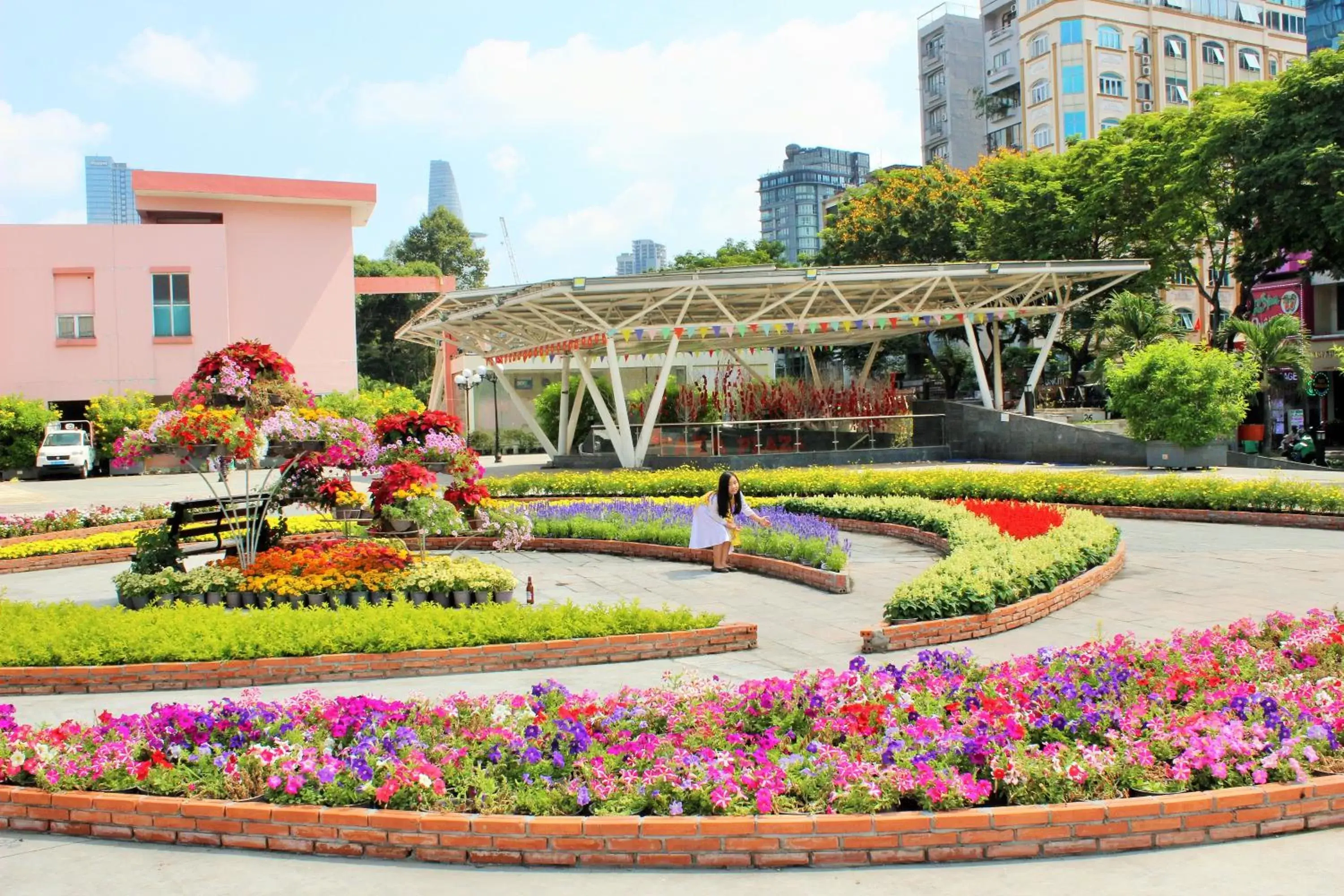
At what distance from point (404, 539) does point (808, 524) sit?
5.33 meters

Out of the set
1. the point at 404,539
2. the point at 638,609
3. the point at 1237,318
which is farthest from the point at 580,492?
the point at 1237,318

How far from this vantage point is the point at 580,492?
68.0 feet

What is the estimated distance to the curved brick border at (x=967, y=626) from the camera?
8523mm

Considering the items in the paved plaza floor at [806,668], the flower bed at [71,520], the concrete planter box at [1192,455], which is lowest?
the paved plaza floor at [806,668]

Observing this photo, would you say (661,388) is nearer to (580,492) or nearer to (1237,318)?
(580,492)

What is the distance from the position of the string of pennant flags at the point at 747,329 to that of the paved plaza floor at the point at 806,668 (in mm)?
11566

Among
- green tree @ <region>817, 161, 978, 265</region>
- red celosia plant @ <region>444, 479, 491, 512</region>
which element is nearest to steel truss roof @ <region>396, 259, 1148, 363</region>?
green tree @ <region>817, 161, 978, 265</region>

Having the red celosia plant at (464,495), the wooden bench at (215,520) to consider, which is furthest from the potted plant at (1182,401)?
the wooden bench at (215,520)

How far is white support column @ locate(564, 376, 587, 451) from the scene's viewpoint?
32.6 metres

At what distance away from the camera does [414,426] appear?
13008 millimetres

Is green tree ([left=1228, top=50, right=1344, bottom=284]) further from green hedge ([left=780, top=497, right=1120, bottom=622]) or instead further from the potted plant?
green hedge ([left=780, top=497, right=1120, bottom=622])

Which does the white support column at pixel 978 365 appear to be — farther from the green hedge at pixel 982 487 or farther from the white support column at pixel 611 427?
the white support column at pixel 611 427

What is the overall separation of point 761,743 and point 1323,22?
6522 centimetres

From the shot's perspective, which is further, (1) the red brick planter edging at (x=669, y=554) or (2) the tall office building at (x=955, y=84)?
(2) the tall office building at (x=955, y=84)
